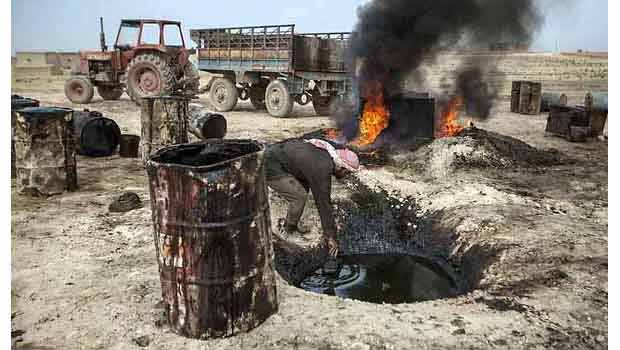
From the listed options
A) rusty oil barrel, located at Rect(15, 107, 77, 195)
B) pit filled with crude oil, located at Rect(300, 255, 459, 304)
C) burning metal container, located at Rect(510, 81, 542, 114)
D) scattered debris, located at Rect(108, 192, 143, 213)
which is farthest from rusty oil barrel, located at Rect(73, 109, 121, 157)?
burning metal container, located at Rect(510, 81, 542, 114)

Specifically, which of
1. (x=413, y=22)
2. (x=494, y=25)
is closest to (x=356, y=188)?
(x=413, y=22)

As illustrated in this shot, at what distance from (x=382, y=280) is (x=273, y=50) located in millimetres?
9412

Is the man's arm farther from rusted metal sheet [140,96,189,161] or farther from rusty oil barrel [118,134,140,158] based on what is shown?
rusty oil barrel [118,134,140,158]

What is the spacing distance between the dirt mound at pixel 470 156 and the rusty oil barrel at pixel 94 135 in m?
5.25

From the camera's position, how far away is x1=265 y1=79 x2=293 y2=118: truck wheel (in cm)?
1335

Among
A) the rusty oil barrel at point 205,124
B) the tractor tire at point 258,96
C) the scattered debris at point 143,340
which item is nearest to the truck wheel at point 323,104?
the tractor tire at point 258,96

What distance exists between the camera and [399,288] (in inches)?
187

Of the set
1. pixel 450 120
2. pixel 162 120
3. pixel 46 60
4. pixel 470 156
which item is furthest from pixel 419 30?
pixel 46 60

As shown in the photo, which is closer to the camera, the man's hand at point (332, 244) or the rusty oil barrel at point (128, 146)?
the man's hand at point (332, 244)

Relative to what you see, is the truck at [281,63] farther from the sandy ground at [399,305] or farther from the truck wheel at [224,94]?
the sandy ground at [399,305]

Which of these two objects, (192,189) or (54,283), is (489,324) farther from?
(54,283)

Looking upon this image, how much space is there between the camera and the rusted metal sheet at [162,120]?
7828 mm

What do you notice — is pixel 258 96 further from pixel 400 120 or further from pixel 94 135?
pixel 94 135

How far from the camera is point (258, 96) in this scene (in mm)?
15156
